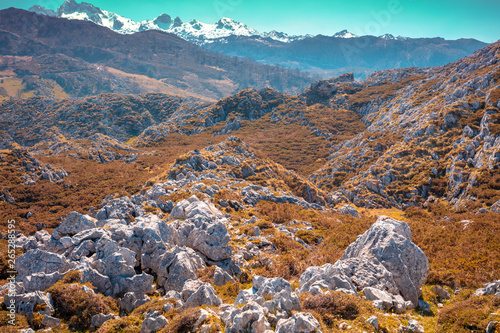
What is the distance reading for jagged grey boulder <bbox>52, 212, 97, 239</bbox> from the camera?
28.0 meters

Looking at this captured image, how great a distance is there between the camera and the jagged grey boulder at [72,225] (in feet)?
91.8

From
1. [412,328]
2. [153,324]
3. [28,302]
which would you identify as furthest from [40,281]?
[412,328]

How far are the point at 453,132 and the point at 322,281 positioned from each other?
377 ft

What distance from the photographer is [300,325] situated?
1202 cm

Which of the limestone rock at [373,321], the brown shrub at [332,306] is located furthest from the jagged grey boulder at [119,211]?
the limestone rock at [373,321]

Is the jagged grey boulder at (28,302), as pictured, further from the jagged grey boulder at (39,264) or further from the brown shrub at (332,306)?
the brown shrub at (332,306)

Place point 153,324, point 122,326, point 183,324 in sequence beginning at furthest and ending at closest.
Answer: point 122,326, point 153,324, point 183,324

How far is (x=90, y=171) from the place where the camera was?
11644 centimetres

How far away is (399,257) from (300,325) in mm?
13313

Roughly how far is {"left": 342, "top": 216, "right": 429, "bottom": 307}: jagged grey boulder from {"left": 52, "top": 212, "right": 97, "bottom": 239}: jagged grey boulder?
31074mm

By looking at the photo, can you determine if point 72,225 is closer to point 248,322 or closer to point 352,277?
point 248,322

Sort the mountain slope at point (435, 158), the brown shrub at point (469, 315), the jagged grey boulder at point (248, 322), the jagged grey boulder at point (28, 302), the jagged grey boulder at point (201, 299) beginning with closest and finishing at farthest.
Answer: the brown shrub at point (469, 315)
the jagged grey boulder at point (248, 322)
the jagged grey boulder at point (28, 302)
the jagged grey boulder at point (201, 299)
the mountain slope at point (435, 158)

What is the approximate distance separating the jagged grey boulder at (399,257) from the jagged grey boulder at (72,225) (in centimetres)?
3107

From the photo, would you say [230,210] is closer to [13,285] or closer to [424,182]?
[13,285]
